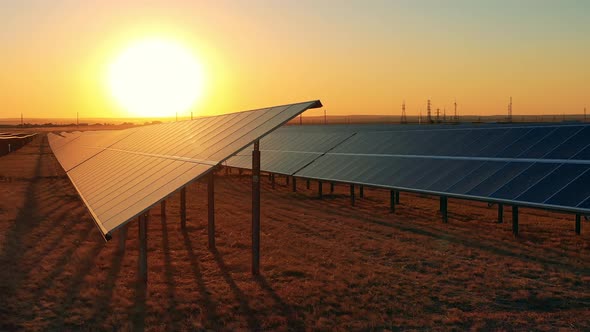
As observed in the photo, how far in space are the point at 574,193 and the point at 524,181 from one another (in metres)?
1.99

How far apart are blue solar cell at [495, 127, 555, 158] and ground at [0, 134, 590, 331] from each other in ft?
8.22

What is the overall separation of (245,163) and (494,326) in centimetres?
2688

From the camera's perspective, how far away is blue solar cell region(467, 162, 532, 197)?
1658 centimetres

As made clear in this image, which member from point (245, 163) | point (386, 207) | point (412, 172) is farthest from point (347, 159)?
point (245, 163)

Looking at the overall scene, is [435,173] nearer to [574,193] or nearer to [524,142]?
[524,142]

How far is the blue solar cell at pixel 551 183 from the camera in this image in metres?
14.9

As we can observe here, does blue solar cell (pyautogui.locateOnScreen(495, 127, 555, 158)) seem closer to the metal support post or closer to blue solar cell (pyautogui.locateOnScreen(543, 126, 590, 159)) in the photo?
blue solar cell (pyautogui.locateOnScreen(543, 126, 590, 159))

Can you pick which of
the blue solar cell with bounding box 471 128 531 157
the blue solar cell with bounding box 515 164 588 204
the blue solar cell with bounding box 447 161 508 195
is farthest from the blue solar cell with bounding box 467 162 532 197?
the blue solar cell with bounding box 471 128 531 157

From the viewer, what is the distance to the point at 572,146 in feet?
57.4

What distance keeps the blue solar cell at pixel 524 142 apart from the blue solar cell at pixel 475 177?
87 centimetres

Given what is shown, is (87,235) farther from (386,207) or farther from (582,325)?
(582,325)

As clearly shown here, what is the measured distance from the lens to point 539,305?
10445 mm

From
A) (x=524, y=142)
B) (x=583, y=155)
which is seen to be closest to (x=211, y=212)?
(x=583, y=155)

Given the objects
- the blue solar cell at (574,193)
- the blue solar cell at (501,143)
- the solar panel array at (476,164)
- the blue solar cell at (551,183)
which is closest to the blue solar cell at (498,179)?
the solar panel array at (476,164)
